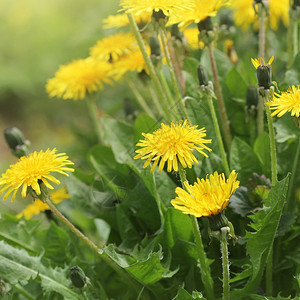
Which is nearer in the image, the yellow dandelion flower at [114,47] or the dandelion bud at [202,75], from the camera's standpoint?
the dandelion bud at [202,75]

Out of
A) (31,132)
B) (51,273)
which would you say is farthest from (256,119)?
(31,132)

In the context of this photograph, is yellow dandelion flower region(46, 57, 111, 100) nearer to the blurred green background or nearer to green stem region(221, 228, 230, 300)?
green stem region(221, 228, 230, 300)

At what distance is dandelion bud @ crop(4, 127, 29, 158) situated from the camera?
1.06 metres

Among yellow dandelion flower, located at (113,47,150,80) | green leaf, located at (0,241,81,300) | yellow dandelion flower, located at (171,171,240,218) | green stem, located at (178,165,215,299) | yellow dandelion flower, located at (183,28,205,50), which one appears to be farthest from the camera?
yellow dandelion flower, located at (183,28,205,50)

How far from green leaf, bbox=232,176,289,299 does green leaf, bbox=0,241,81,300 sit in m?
0.32

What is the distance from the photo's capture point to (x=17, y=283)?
96cm

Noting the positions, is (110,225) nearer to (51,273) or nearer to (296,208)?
(51,273)

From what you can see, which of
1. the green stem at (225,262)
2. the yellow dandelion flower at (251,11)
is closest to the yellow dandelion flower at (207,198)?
the green stem at (225,262)

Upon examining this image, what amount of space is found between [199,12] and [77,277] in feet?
1.81

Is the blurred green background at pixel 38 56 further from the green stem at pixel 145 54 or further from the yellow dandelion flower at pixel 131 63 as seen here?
the green stem at pixel 145 54

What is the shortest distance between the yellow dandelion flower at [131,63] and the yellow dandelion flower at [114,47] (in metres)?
0.02

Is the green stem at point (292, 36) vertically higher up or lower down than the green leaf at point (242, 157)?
higher up

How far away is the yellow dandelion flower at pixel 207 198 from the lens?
0.68 m

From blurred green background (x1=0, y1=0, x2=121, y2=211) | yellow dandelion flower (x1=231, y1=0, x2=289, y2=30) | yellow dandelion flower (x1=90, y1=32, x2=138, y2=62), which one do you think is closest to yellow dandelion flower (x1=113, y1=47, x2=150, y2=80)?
yellow dandelion flower (x1=90, y1=32, x2=138, y2=62)
